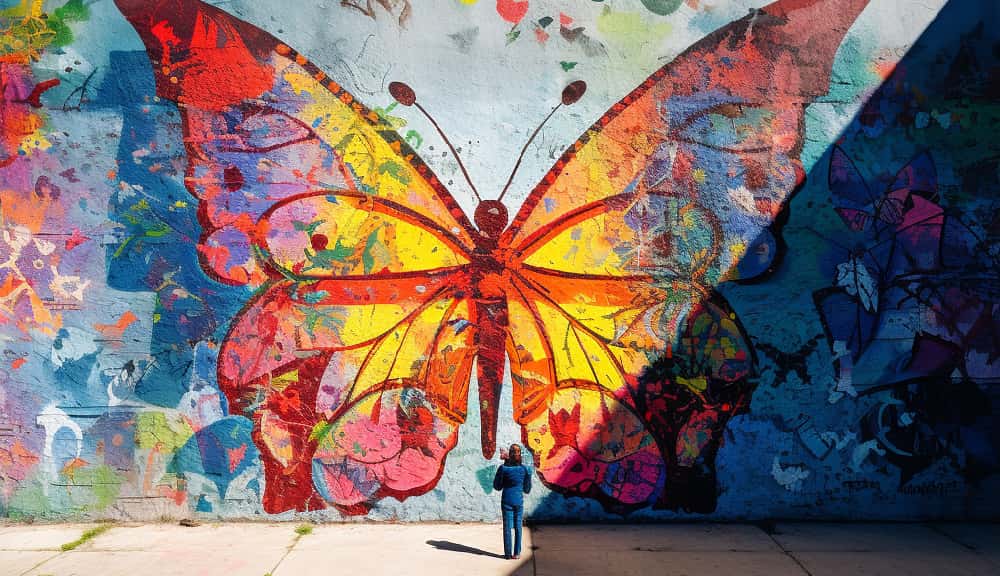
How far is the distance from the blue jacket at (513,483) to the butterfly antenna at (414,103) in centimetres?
231

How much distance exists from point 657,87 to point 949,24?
8.53 ft

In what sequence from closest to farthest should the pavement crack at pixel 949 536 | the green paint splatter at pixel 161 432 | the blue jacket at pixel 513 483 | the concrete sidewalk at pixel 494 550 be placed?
the concrete sidewalk at pixel 494 550
the blue jacket at pixel 513 483
the pavement crack at pixel 949 536
the green paint splatter at pixel 161 432

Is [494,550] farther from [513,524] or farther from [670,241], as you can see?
[670,241]

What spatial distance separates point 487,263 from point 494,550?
7.68ft

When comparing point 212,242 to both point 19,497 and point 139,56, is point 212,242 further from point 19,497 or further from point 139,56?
point 19,497

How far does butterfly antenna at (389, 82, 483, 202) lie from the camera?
22.4 ft

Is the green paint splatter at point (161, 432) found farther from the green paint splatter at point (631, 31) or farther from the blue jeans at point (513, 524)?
the green paint splatter at point (631, 31)

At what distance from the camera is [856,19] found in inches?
272

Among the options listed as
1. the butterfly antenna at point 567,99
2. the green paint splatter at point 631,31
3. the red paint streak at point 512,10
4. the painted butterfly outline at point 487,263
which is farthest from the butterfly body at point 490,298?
the green paint splatter at point 631,31

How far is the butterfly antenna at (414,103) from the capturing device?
6.84 meters

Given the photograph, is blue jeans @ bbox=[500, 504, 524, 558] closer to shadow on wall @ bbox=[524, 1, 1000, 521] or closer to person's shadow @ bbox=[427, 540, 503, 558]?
person's shadow @ bbox=[427, 540, 503, 558]

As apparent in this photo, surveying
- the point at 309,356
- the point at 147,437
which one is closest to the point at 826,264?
the point at 309,356

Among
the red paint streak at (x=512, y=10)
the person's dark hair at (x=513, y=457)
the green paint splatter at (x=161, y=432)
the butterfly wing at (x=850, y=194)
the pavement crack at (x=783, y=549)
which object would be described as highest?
the red paint streak at (x=512, y=10)

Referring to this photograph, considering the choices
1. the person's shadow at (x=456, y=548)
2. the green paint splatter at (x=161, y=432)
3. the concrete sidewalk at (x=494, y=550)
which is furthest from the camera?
the green paint splatter at (x=161, y=432)
